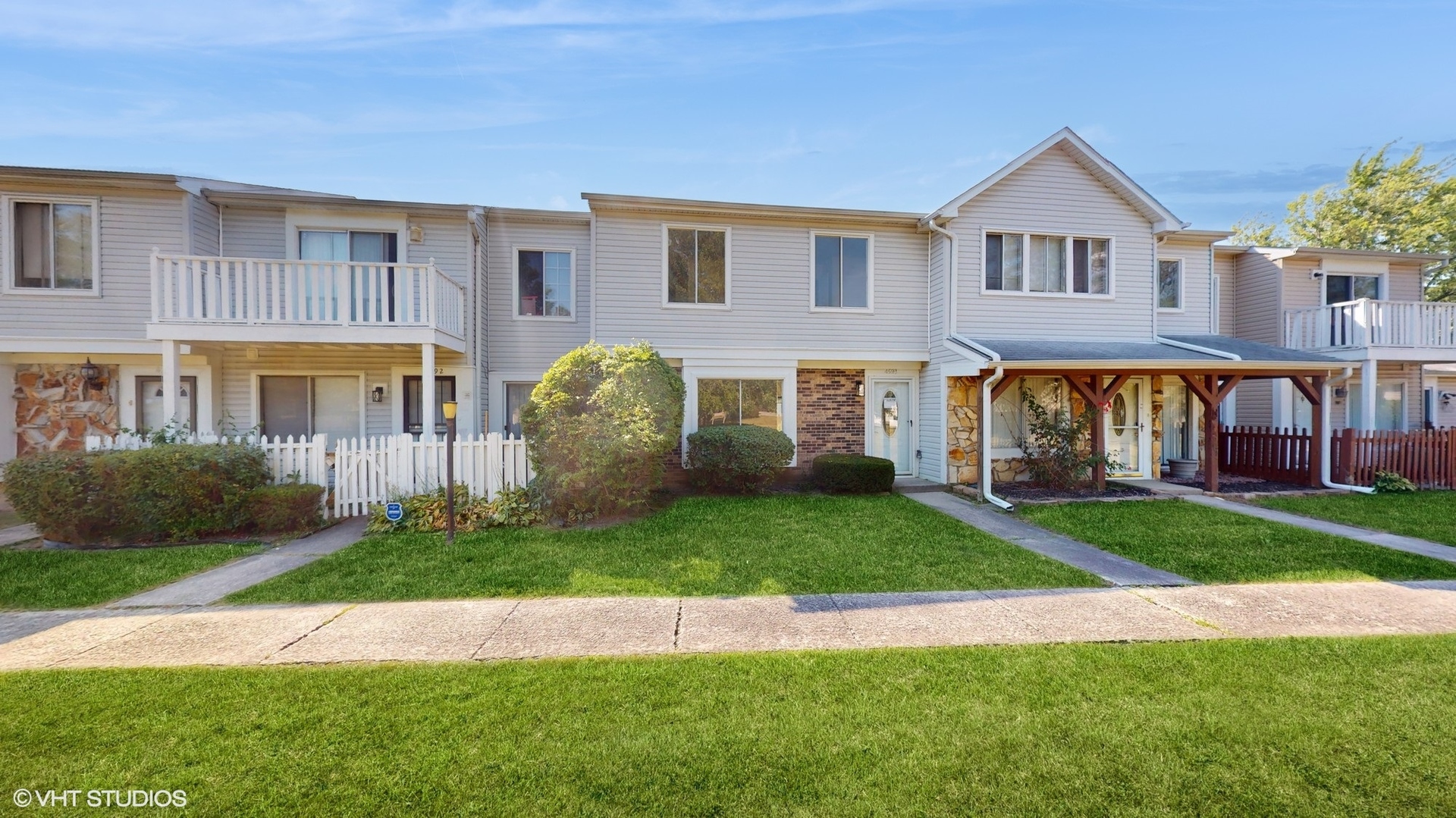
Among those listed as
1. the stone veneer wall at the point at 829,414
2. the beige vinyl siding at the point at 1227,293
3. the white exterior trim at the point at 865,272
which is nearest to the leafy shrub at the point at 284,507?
the stone veneer wall at the point at 829,414

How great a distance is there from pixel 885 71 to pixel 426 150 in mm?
9799

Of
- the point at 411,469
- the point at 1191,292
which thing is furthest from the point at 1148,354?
the point at 411,469

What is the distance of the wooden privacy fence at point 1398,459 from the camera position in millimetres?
11016

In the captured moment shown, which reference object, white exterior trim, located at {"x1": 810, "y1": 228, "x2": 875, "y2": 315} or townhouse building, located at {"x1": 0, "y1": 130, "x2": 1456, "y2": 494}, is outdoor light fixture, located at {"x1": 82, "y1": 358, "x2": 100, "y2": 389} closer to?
townhouse building, located at {"x1": 0, "y1": 130, "x2": 1456, "y2": 494}

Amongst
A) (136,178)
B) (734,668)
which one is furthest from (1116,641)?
(136,178)

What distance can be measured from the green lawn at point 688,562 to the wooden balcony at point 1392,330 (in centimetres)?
1187

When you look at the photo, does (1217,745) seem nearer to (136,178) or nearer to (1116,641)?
(1116,641)

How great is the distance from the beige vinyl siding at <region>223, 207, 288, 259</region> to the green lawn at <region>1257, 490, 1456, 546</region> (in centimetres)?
1812

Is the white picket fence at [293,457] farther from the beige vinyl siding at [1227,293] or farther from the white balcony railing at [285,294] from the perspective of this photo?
the beige vinyl siding at [1227,293]

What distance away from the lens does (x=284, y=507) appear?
25.7ft

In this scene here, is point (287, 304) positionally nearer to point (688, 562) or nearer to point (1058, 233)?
point (688, 562)

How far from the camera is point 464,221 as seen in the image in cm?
1112

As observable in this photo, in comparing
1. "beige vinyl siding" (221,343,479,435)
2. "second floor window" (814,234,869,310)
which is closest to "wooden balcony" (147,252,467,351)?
"beige vinyl siding" (221,343,479,435)

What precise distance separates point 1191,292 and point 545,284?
14921mm
